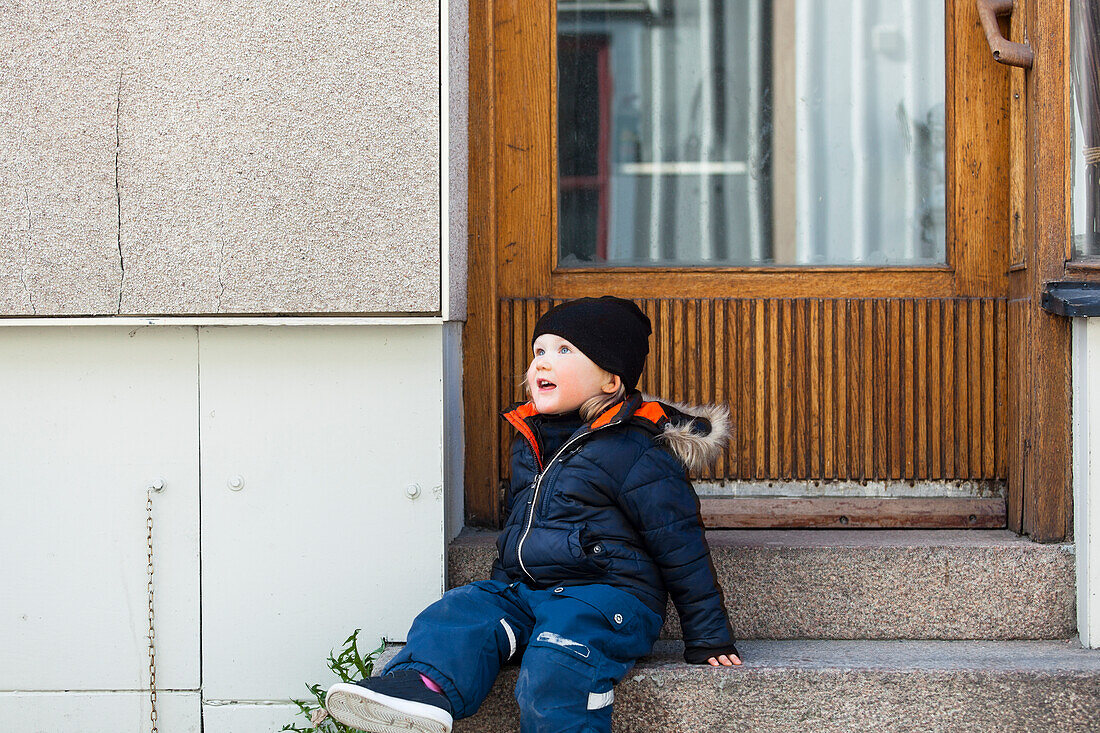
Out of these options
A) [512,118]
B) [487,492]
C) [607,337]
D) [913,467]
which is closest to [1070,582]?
[913,467]

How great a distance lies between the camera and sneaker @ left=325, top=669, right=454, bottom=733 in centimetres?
219

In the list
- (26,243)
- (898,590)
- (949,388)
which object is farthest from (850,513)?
(26,243)

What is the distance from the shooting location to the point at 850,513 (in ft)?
10.5

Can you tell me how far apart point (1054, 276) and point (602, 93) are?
1400mm

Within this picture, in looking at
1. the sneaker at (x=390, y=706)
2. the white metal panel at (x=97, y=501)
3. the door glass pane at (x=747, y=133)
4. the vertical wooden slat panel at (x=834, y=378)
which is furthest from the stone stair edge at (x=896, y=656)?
the door glass pane at (x=747, y=133)

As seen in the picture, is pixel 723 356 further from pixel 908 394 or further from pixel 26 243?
pixel 26 243

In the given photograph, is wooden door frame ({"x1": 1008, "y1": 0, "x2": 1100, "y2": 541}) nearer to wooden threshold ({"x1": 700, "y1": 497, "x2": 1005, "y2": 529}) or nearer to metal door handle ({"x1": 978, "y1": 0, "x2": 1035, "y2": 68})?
metal door handle ({"x1": 978, "y1": 0, "x2": 1035, "y2": 68})

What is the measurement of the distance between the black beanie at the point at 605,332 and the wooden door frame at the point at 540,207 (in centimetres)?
59

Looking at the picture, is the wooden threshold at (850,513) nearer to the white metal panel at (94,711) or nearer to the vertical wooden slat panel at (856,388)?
the vertical wooden slat panel at (856,388)

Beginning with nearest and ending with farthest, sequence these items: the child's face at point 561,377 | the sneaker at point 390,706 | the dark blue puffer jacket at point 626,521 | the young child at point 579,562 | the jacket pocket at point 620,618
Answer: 1. the sneaker at point 390,706
2. the young child at point 579,562
3. the jacket pocket at point 620,618
4. the dark blue puffer jacket at point 626,521
5. the child's face at point 561,377

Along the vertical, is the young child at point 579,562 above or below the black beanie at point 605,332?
below

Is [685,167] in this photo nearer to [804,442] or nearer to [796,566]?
[804,442]

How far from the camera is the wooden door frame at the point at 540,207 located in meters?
3.18

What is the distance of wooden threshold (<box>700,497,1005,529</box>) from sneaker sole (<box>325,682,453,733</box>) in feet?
4.17
